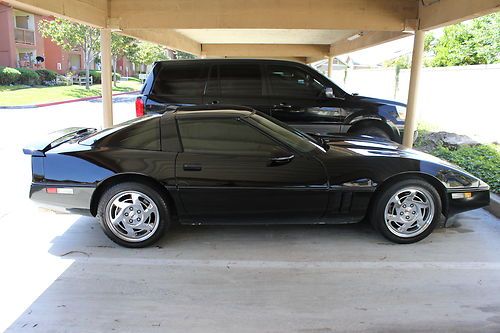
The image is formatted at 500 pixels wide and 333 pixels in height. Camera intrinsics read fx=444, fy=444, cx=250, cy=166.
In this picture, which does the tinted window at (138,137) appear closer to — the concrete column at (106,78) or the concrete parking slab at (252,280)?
the concrete parking slab at (252,280)

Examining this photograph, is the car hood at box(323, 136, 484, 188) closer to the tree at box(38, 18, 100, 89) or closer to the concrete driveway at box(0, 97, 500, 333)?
the concrete driveway at box(0, 97, 500, 333)

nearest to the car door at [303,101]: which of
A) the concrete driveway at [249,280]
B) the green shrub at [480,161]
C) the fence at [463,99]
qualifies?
the green shrub at [480,161]

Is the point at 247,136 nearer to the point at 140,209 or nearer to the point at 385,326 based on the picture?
the point at 140,209

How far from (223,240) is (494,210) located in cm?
347

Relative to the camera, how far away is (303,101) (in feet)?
24.9

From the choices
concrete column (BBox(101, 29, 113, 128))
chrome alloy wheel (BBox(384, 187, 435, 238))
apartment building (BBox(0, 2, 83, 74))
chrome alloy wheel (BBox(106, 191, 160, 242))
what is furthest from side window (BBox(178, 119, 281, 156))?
apartment building (BBox(0, 2, 83, 74))

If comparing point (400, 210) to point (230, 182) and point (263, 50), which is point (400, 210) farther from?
point (263, 50)

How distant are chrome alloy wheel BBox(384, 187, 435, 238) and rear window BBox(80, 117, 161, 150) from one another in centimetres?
243

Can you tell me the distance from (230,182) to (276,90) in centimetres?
367

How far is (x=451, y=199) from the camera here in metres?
4.52

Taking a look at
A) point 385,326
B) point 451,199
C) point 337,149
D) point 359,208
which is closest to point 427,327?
point 385,326

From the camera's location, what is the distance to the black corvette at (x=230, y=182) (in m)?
4.34

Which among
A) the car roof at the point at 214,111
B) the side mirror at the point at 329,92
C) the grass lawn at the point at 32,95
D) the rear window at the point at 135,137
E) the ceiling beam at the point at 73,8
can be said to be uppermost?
the ceiling beam at the point at 73,8

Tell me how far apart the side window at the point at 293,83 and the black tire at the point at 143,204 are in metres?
3.89
